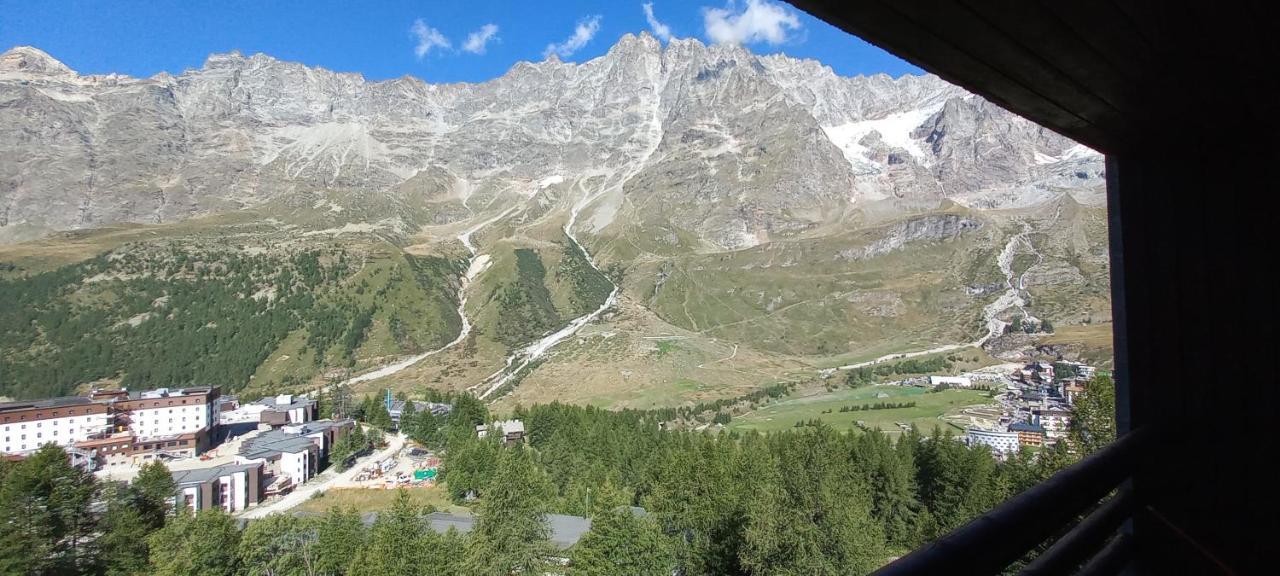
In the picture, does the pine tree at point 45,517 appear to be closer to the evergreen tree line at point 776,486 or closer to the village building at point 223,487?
the village building at point 223,487

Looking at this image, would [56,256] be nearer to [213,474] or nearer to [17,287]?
[17,287]

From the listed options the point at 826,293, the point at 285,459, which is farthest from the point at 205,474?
the point at 826,293

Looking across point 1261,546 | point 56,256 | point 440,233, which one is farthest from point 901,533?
point 440,233

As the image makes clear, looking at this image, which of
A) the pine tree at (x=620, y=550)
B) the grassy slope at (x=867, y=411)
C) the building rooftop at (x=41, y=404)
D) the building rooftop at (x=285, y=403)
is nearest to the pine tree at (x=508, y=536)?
the pine tree at (x=620, y=550)

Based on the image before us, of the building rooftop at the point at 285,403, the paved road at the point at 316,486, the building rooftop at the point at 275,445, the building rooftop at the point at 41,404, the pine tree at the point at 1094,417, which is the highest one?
the pine tree at the point at 1094,417

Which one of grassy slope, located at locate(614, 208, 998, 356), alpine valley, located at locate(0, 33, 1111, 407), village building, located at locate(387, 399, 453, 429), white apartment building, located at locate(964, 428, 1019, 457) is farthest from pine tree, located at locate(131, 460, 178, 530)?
grassy slope, located at locate(614, 208, 998, 356)
